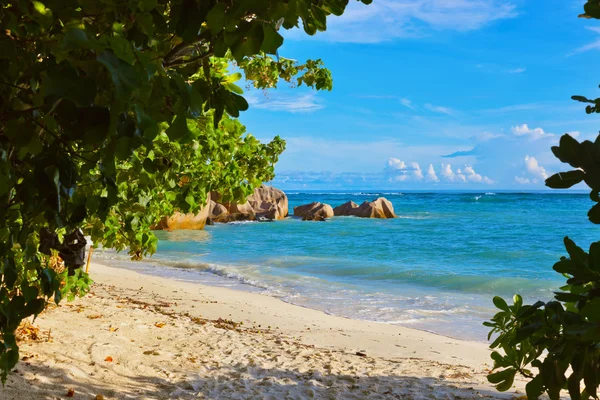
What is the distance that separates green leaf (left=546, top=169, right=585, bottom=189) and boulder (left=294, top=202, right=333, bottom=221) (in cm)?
4262

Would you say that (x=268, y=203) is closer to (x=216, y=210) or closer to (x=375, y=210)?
(x=216, y=210)

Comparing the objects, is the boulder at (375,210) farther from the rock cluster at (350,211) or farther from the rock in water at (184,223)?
the rock in water at (184,223)

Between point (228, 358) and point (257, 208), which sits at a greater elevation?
point (257, 208)

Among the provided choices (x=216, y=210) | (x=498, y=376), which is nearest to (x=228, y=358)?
(x=498, y=376)

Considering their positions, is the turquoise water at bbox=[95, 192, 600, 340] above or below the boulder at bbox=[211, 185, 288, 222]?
below

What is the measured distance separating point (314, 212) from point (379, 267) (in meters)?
26.6

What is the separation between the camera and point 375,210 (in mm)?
45812

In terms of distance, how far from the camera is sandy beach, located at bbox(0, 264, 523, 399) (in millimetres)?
5051

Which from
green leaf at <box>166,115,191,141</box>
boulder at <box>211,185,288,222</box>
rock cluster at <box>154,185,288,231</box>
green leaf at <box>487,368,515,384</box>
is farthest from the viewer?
boulder at <box>211,185,288,222</box>

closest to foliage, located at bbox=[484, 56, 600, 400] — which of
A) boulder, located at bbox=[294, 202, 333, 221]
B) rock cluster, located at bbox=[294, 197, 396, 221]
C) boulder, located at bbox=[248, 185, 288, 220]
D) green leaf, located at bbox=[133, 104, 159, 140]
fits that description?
green leaf, located at bbox=[133, 104, 159, 140]

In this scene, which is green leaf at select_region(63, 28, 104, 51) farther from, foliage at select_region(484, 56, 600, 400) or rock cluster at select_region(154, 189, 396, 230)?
rock cluster at select_region(154, 189, 396, 230)

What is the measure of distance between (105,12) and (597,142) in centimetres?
141

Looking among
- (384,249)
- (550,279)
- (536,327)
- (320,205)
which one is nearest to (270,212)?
(320,205)

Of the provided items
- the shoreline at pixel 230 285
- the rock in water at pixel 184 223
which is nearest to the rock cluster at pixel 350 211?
the rock in water at pixel 184 223
